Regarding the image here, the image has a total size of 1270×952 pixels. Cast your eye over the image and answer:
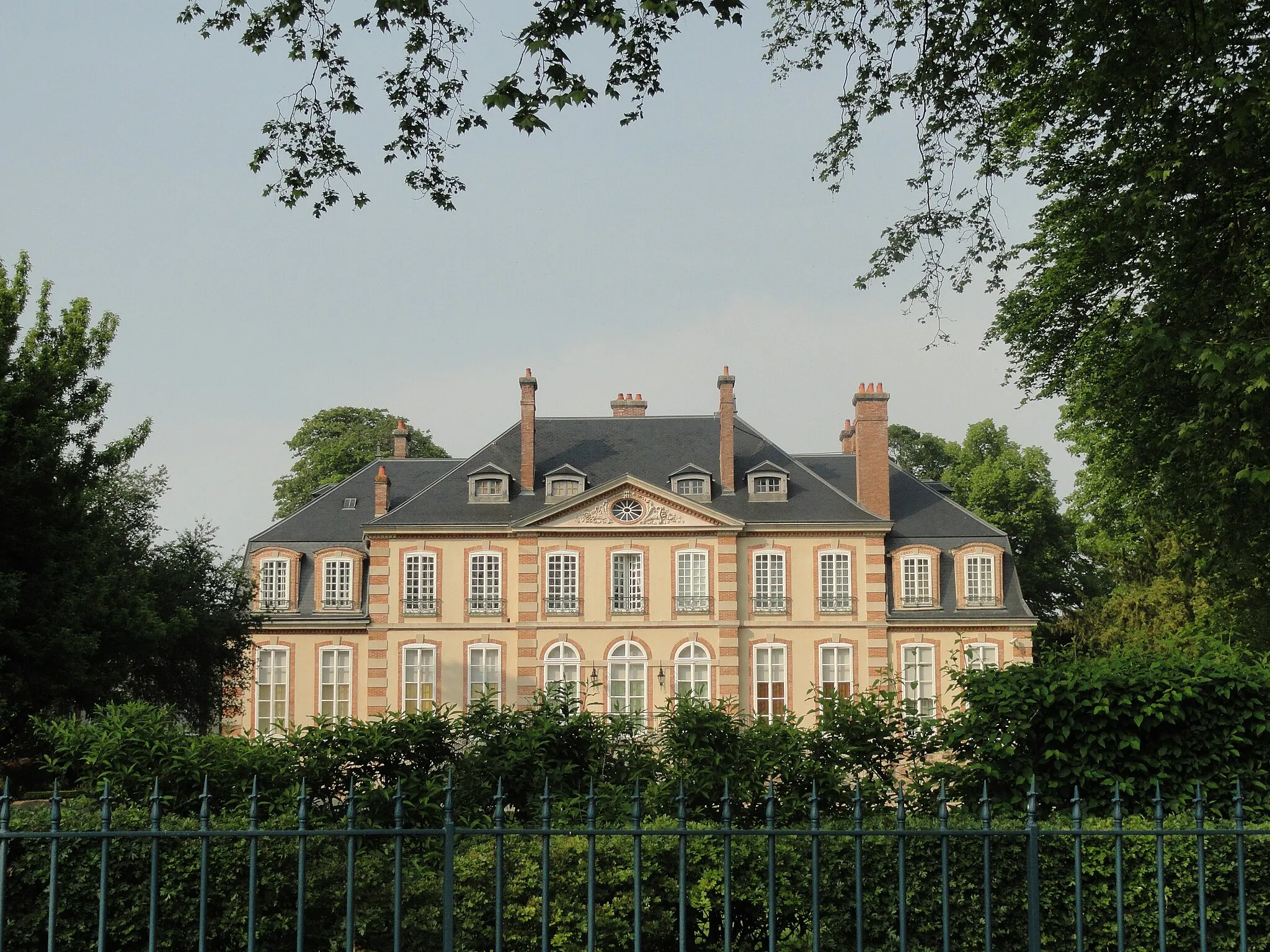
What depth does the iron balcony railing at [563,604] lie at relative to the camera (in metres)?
38.7

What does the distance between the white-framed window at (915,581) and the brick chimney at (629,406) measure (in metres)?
10.4

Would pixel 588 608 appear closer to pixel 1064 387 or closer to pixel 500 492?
pixel 500 492

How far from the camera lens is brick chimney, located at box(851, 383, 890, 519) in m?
39.5

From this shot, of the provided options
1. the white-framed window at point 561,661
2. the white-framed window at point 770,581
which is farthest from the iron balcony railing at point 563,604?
the white-framed window at point 770,581

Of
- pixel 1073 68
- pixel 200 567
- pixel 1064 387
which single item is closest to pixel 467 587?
pixel 200 567

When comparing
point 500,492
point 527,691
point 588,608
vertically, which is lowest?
point 527,691

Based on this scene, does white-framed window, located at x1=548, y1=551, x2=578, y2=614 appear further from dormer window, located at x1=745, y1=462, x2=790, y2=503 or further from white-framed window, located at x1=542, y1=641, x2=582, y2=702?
dormer window, located at x1=745, y1=462, x2=790, y2=503

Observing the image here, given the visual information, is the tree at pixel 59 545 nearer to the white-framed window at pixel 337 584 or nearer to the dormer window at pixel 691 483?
Result: the white-framed window at pixel 337 584

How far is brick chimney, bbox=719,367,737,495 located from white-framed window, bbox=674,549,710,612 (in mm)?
2345

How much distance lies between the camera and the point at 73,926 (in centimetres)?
768

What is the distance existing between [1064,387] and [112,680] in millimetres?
16371

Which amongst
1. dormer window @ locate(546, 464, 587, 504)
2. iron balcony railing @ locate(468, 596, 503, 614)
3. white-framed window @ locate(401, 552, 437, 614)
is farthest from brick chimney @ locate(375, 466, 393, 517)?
dormer window @ locate(546, 464, 587, 504)

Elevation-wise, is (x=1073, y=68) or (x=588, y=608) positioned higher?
(x=1073, y=68)

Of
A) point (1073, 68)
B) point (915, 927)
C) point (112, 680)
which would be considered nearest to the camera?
point (915, 927)
